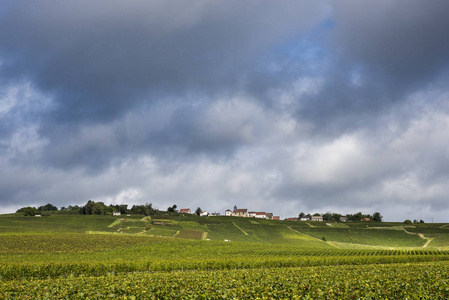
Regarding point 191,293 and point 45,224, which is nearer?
point 191,293

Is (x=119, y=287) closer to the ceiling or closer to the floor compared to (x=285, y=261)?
closer to the ceiling

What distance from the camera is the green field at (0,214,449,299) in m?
24.2

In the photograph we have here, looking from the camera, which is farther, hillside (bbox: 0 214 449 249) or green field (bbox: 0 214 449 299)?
hillside (bbox: 0 214 449 249)

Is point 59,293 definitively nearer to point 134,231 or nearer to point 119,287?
point 119,287

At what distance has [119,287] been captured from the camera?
24.0 m

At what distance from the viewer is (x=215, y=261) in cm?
5694

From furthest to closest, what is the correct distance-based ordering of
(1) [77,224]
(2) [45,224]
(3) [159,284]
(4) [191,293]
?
1. (1) [77,224]
2. (2) [45,224]
3. (3) [159,284]
4. (4) [191,293]

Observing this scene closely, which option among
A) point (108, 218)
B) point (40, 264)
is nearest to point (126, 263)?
point (40, 264)

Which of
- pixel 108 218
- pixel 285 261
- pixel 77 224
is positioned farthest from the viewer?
pixel 108 218

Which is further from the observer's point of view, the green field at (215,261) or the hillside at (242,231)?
the hillside at (242,231)

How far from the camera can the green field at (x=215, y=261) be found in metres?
24.2

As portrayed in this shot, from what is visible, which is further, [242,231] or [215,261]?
[242,231]

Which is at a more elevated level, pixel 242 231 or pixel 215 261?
pixel 215 261

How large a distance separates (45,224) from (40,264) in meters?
Result: 96.9
